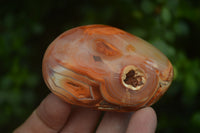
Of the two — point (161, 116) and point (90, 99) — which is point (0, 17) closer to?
point (90, 99)

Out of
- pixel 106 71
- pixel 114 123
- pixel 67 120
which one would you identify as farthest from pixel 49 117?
pixel 106 71

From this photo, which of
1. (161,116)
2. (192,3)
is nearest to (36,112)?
(161,116)

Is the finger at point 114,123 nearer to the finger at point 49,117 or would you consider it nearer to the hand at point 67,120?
the hand at point 67,120

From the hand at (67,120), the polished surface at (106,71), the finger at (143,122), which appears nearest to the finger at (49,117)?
the hand at (67,120)

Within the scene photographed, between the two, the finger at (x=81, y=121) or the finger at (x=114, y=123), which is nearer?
the finger at (x=114, y=123)

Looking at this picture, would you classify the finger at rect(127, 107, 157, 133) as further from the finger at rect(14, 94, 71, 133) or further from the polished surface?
the finger at rect(14, 94, 71, 133)

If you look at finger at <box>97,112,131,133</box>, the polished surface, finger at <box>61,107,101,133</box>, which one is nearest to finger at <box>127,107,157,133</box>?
the polished surface

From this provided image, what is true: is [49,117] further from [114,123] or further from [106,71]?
[106,71]

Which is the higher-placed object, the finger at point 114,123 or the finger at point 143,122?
the finger at point 143,122

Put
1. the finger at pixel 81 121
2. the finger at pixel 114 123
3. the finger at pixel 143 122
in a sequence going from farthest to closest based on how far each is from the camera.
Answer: the finger at pixel 81 121 < the finger at pixel 114 123 < the finger at pixel 143 122
